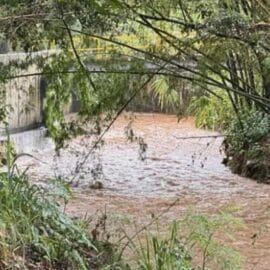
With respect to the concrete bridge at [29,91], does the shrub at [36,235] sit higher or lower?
lower

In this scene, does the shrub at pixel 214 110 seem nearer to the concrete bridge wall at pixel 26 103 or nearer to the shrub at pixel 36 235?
the concrete bridge wall at pixel 26 103

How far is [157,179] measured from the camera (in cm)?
762

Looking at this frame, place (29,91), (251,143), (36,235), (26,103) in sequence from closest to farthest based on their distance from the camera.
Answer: (36,235)
(251,143)
(29,91)
(26,103)

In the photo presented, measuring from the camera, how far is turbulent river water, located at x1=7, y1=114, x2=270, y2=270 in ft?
18.9

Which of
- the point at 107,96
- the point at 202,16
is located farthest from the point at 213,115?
the point at 202,16

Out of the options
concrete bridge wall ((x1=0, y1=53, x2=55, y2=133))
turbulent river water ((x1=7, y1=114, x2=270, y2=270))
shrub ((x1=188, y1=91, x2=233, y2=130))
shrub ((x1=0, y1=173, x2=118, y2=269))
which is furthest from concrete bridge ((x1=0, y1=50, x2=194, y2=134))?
shrub ((x1=0, y1=173, x2=118, y2=269))

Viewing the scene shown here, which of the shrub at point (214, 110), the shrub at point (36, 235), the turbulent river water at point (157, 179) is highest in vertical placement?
the shrub at point (214, 110)

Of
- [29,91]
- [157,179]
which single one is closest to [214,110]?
[157,179]

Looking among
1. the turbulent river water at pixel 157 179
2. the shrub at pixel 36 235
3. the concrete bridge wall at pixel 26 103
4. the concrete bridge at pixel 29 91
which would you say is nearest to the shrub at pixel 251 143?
the turbulent river water at pixel 157 179

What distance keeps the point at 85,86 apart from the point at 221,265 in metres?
3.05

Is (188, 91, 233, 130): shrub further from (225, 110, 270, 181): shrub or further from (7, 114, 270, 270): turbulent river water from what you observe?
(7, 114, 270, 270): turbulent river water

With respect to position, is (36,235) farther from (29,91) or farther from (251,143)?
(29,91)

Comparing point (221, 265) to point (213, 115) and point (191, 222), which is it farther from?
point (213, 115)

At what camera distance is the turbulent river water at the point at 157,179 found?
18.9 feet
